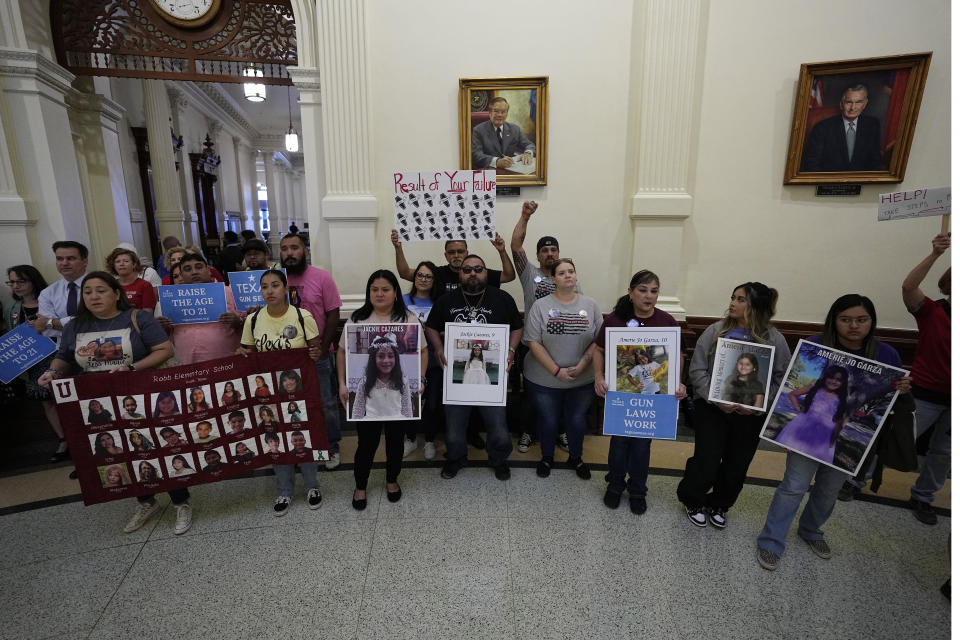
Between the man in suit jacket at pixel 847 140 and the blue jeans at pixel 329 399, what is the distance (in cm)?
434

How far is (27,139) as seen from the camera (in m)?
4.05

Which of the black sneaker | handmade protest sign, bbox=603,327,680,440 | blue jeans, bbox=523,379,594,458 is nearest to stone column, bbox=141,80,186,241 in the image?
blue jeans, bbox=523,379,594,458

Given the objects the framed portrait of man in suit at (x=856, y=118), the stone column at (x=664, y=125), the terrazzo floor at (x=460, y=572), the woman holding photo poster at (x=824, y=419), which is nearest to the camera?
the terrazzo floor at (x=460, y=572)

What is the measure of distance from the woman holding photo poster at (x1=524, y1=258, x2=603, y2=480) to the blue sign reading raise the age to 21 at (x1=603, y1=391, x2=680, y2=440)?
33cm

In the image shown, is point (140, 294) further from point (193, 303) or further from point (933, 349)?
point (933, 349)

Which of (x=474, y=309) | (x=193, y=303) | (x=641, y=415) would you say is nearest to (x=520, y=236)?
(x=474, y=309)

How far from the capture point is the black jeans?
255cm

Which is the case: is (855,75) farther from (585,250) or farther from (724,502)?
(724,502)

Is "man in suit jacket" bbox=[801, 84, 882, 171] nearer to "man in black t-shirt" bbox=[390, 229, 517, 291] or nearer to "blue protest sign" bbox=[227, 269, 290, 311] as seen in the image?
"man in black t-shirt" bbox=[390, 229, 517, 291]

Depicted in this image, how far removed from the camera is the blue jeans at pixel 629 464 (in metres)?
2.82

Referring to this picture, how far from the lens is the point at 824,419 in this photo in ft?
7.43

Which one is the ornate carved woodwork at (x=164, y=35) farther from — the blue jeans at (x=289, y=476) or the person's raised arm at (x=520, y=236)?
the blue jeans at (x=289, y=476)

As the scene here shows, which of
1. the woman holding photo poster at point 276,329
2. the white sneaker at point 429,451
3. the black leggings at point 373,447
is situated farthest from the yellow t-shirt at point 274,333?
the white sneaker at point 429,451

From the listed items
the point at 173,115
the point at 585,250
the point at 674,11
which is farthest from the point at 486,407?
the point at 173,115
